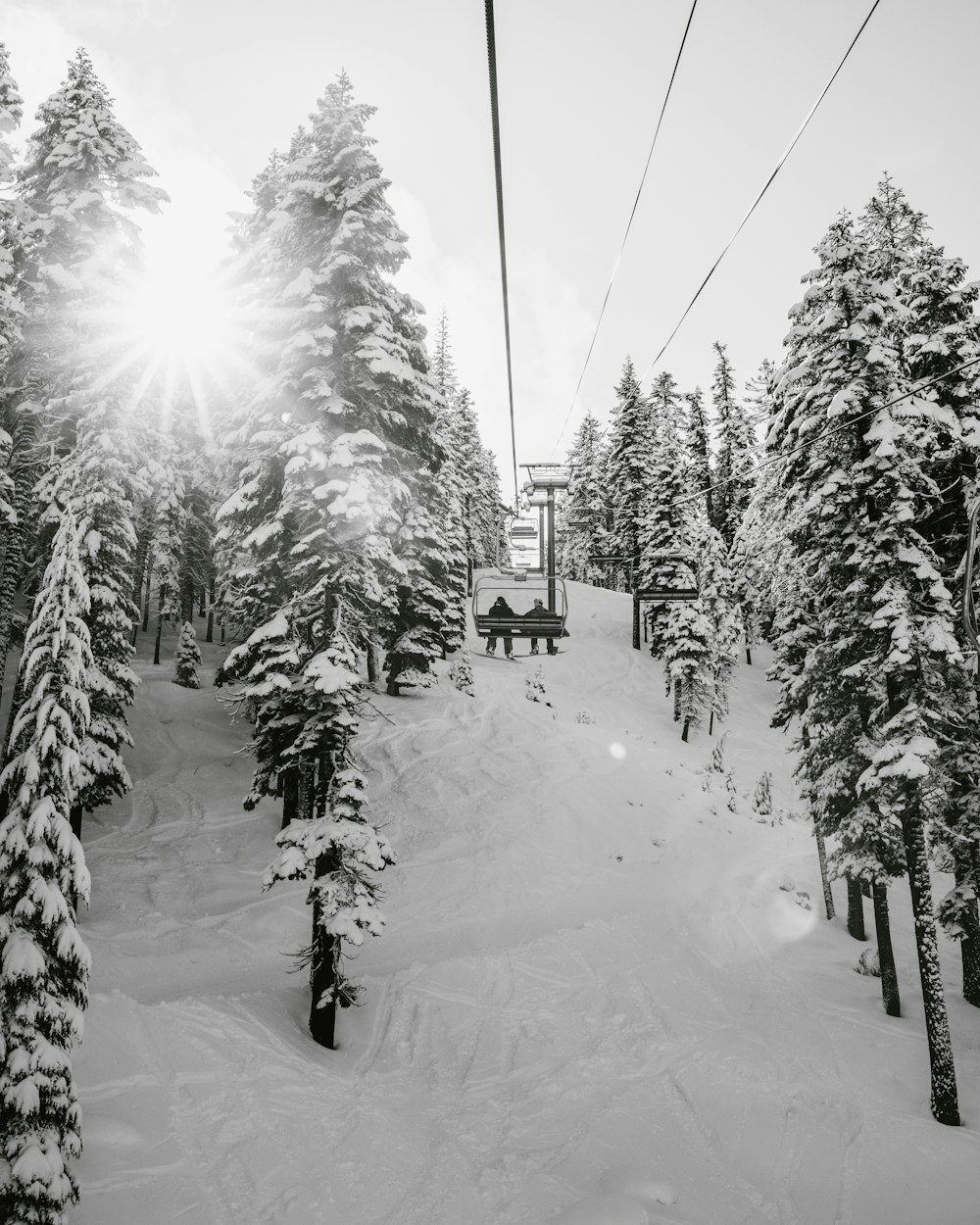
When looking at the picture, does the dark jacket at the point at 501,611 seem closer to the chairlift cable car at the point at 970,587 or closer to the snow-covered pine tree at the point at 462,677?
the chairlift cable car at the point at 970,587

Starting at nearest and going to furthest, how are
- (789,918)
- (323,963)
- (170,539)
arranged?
(323,963) < (789,918) < (170,539)

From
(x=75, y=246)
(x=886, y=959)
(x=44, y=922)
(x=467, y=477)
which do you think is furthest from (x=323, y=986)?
(x=467, y=477)

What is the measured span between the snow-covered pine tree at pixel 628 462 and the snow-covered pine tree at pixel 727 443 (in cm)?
532

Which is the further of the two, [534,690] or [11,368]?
[534,690]

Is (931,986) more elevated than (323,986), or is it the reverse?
(323,986)

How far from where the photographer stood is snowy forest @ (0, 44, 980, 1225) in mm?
8195

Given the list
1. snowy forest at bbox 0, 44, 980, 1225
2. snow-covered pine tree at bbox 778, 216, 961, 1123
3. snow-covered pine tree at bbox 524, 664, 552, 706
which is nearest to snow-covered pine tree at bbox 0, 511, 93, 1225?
snowy forest at bbox 0, 44, 980, 1225

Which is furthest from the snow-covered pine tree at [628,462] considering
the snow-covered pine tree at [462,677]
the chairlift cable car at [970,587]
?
the chairlift cable car at [970,587]

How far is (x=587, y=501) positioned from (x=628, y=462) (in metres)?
15.3

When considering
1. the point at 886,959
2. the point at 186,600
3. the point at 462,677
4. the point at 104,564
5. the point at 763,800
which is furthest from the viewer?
the point at 186,600

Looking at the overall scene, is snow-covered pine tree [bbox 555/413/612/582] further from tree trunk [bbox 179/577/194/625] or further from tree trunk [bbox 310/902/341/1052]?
tree trunk [bbox 310/902/341/1052]

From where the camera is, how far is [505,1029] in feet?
47.3

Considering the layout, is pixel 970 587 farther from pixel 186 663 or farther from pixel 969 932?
pixel 186 663

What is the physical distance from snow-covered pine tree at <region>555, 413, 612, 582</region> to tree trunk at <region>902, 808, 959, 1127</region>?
45.6 m
